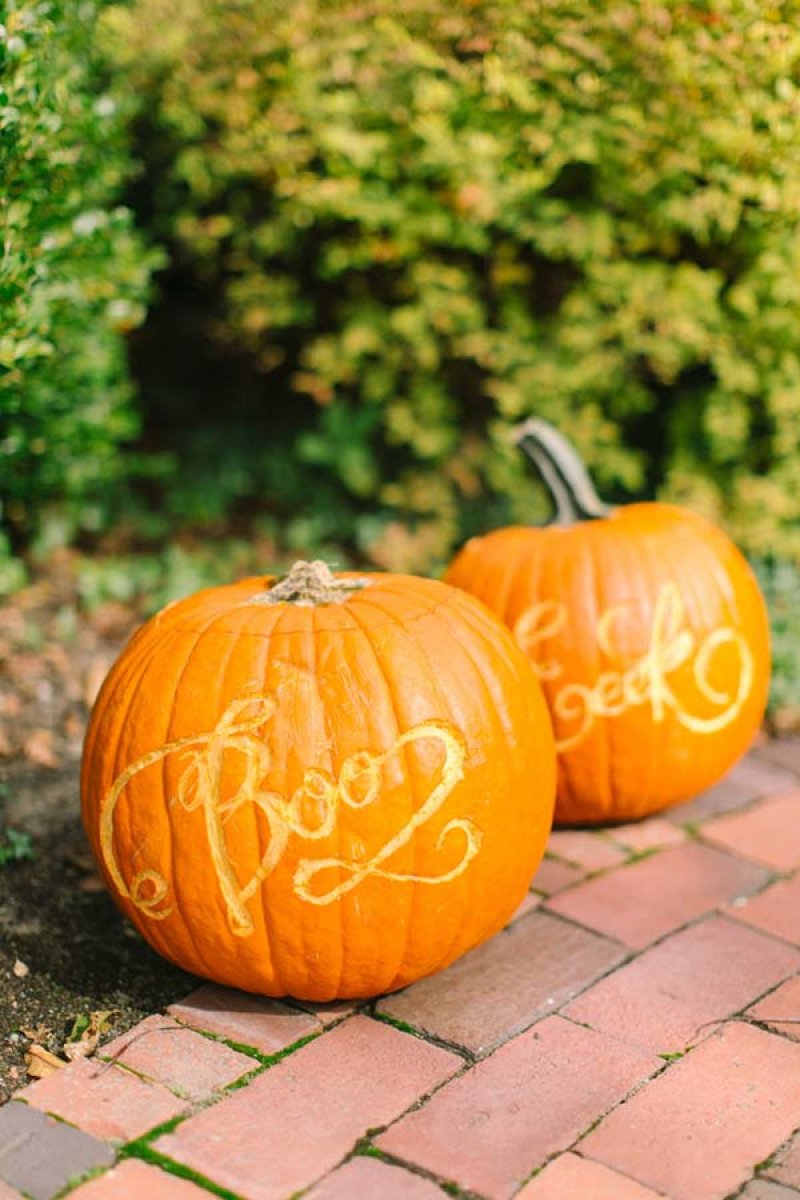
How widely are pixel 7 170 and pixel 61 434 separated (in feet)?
3.80

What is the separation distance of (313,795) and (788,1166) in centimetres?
97

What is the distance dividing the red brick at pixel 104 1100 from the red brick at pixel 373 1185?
1.00ft

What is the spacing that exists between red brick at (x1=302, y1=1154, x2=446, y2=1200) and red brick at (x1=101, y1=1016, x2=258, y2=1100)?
299mm

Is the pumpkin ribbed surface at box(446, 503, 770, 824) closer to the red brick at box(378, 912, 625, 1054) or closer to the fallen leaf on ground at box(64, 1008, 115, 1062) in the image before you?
the red brick at box(378, 912, 625, 1054)

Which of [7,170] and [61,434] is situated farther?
[61,434]

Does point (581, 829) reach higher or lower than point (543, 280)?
lower

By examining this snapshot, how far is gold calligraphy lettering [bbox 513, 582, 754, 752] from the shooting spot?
3129 millimetres

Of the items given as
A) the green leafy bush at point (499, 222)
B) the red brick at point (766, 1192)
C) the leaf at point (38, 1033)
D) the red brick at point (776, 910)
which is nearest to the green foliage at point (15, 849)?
the leaf at point (38, 1033)

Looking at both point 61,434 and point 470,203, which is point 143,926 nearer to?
point 61,434

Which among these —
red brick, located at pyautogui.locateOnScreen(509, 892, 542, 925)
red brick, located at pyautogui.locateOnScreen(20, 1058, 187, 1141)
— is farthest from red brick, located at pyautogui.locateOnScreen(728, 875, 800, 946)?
red brick, located at pyautogui.locateOnScreen(20, 1058, 187, 1141)

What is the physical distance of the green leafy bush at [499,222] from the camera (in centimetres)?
381

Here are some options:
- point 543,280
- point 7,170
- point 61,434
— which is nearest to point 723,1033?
point 7,170

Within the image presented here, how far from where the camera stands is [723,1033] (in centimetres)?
244

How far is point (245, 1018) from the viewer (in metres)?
2.46
